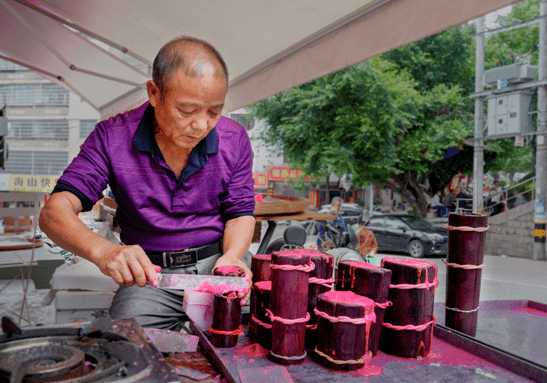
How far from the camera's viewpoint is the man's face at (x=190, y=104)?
1.41 metres

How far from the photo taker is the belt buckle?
5.97 ft

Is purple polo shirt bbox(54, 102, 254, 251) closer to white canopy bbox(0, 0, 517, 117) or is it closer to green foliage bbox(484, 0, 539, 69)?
white canopy bbox(0, 0, 517, 117)

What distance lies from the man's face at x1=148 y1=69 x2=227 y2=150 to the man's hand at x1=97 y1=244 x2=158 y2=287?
493mm

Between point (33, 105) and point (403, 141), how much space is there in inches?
1220

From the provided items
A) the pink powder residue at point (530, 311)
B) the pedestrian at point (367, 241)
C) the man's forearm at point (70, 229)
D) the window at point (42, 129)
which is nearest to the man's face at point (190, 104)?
the man's forearm at point (70, 229)

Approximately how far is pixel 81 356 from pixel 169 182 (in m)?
1.01

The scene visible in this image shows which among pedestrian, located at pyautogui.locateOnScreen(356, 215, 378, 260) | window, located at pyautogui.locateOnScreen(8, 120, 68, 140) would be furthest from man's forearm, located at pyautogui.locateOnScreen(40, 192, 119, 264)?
window, located at pyautogui.locateOnScreen(8, 120, 68, 140)

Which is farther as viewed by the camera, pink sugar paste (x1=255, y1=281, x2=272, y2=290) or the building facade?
the building facade

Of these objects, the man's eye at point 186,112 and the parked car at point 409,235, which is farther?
the parked car at point 409,235

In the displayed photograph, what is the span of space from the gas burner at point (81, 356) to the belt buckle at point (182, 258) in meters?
0.71

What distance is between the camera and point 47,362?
32.4 inches

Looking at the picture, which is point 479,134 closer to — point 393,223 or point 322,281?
point 393,223

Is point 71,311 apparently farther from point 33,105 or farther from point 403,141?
point 33,105

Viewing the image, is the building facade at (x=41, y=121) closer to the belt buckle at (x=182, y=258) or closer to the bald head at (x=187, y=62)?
the belt buckle at (x=182, y=258)
